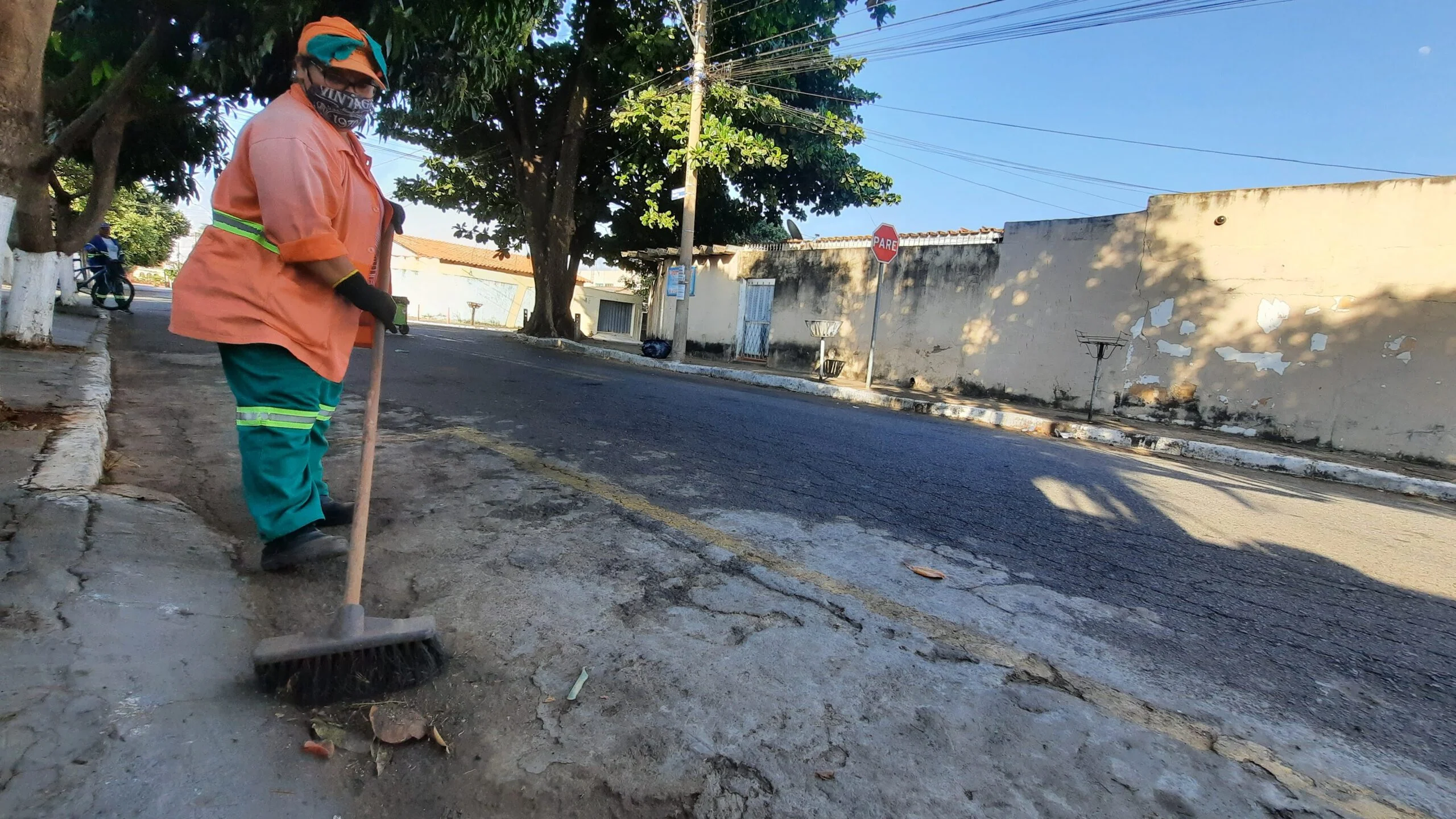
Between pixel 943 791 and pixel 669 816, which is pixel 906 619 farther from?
pixel 669 816

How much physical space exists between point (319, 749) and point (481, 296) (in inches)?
1453

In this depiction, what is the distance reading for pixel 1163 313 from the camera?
10461 mm

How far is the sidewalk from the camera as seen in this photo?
1.21m

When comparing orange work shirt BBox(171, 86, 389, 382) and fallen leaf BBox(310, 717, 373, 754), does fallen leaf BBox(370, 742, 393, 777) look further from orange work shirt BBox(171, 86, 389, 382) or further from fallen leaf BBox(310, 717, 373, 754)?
orange work shirt BBox(171, 86, 389, 382)

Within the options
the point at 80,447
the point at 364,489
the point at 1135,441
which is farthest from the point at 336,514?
the point at 1135,441

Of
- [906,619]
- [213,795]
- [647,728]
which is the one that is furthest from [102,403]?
[906,619]

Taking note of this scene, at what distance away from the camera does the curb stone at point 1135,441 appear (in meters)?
7.01

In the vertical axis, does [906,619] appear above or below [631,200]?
below

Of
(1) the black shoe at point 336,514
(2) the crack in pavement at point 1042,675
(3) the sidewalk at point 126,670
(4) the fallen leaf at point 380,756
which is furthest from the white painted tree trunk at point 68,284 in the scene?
(4) the fallen leaf at point 380,756

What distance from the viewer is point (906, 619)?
2154 millimetres

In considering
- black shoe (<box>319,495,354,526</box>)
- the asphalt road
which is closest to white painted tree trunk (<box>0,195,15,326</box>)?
the asphalt road

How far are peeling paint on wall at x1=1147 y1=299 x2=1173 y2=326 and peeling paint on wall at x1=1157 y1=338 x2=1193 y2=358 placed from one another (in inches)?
9.8

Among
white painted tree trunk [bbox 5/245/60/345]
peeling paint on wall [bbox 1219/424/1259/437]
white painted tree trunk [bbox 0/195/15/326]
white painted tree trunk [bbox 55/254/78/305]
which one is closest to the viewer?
white painted tree trunk [bbox 0/195/15/326]

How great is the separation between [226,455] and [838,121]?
1399 centimetres
